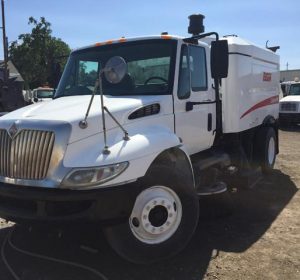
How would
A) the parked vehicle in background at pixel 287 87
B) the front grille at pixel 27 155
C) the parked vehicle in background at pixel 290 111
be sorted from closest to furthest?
the front grille at pixel 27 155 → the parked vehicle in background at pixel 290 111 → the parked vehicle in background at pixel 287 87

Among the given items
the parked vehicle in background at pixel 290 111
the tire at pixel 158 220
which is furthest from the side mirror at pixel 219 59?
the parked vehicle in background at pixel 290 111

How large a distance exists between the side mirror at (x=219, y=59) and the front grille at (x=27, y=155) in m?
2.29

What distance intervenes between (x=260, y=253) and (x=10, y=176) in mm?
2790

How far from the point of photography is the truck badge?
4.45 metres

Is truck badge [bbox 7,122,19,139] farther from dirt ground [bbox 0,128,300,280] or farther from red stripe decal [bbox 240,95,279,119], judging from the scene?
red stripe decal [bbox 240,95,279,119]

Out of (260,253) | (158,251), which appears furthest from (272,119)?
(158,251)

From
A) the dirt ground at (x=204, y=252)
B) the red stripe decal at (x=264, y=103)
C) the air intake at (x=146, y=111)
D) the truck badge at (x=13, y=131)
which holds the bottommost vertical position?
the dirt ground at (x=204, y=252)

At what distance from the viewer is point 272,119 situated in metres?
9.18

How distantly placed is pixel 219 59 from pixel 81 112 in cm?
193

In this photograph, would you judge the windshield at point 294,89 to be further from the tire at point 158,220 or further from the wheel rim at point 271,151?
the tire at point 158,220

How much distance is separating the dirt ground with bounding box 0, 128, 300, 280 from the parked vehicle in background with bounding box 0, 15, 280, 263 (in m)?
0.25

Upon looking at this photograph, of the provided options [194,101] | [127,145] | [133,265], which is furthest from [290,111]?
[127,145]

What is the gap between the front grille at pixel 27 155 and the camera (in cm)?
421

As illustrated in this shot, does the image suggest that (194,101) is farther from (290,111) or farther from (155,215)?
(290,111)
